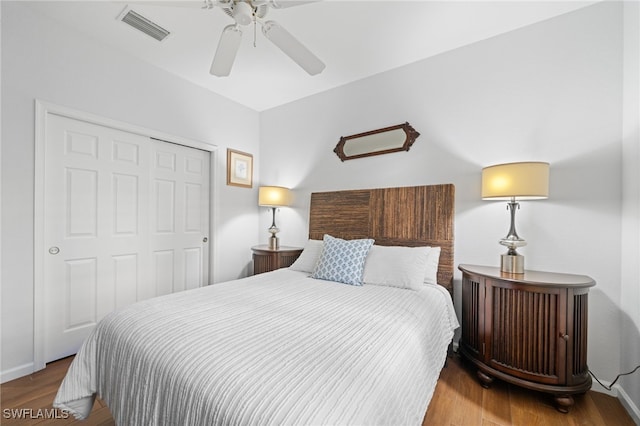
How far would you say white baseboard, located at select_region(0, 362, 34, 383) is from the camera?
189 cm

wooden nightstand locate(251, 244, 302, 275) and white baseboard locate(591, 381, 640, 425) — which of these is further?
wooden nightstand locate(251, 244, 302, 275)

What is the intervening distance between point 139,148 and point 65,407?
2.17 m

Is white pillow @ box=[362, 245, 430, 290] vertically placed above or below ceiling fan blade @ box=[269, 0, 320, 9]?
below

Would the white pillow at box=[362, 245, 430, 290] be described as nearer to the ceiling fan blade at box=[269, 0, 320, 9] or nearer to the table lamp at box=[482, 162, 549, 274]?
the table lamp at box=[482, 162, 549, 274]

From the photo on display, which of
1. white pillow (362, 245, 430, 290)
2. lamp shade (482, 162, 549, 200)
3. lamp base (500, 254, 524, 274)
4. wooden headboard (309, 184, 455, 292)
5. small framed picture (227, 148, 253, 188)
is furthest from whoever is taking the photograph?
small framed picture (227, 148, 253, 188)

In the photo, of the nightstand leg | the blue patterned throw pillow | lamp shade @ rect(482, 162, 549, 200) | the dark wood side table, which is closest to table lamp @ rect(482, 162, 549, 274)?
lamp shade @ rect(482, 162, 549, 200)

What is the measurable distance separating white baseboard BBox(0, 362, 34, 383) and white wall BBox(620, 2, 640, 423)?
4056 mm

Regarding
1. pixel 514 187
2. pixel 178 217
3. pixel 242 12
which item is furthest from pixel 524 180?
pixel 178 217

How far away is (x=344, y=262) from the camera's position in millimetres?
2209

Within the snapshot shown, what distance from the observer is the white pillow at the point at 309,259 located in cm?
259

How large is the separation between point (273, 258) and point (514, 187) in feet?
7.65

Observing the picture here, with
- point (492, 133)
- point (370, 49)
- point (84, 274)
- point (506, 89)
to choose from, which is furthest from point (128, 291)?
point (506, 89)

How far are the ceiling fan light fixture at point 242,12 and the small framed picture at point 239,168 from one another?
210 cm

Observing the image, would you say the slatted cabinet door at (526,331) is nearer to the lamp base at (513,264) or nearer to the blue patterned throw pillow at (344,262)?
the lamp base at (513,264)
